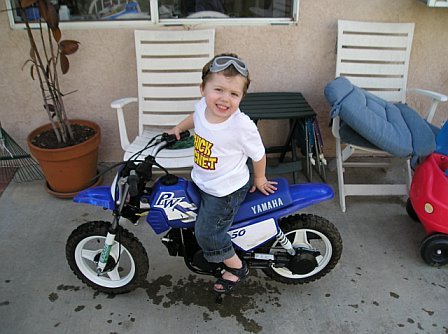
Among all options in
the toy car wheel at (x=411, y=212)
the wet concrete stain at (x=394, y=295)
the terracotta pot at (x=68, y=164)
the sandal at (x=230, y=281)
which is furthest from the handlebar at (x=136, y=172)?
the toy car wheel at (x=411, y=212)

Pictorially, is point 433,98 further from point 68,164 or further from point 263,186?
point 68,164

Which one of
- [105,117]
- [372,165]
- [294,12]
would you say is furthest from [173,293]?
[294,12]

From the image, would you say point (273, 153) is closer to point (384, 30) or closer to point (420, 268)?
point (384, 30)

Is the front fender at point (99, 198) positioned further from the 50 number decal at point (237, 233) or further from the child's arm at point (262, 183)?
the child's arm at point (262, 183)

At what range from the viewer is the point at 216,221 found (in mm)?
2141

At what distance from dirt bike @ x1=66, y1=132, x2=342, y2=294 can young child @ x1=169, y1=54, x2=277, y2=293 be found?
0.09 m

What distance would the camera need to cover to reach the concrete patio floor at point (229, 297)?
2.38 metres

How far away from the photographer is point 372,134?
2883 mm

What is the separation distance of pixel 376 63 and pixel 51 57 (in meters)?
2.76

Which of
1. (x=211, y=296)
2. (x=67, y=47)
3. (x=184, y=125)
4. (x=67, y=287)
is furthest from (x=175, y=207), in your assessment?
(x=67, y=47)

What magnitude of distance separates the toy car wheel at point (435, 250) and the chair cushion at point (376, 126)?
0.57 meters

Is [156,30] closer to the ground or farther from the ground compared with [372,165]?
farther from the ground

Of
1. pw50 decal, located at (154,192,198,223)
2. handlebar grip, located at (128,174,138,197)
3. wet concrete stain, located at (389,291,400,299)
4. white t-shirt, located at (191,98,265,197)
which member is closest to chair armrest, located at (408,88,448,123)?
wet concrete stain, located at (389,291,400,299)

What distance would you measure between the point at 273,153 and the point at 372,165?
91 centimetres
